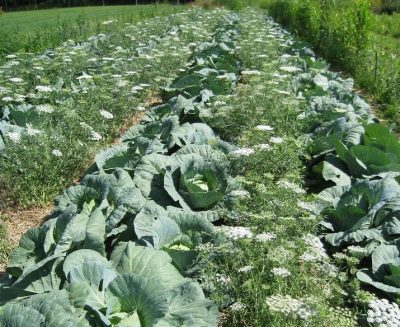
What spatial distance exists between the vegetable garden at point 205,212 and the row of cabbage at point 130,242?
0.01 m

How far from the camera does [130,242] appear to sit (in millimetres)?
3611

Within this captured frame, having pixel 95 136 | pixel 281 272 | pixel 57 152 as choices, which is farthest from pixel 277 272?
pixel 95 136

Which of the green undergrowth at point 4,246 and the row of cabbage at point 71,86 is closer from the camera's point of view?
the green undergrowth at point 4,246

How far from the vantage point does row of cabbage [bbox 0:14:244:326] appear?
2.99 metres

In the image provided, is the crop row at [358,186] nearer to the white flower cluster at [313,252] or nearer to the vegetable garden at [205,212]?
the vegetable garden at [205,212]

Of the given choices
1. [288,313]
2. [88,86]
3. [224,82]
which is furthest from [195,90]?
[288,313]

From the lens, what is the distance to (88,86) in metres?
8.44

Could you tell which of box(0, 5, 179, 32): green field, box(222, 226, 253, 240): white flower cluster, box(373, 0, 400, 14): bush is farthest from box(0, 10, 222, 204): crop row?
box(373, 0, 400, 14): bush

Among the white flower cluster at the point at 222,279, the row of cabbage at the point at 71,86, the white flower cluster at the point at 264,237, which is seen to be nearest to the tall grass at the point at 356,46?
the row of cabbage at the point at 71,86

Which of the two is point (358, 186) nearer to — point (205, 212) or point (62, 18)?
point (205, 212)

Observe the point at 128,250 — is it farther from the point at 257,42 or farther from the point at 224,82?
the point at 257,42

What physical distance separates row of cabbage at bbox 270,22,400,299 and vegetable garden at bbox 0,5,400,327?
2cm

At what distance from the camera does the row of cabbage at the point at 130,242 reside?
2992 millimetres

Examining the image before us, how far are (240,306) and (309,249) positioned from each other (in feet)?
2.08
